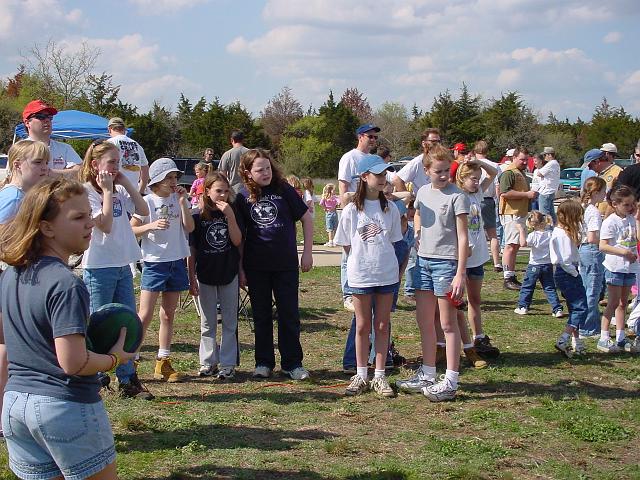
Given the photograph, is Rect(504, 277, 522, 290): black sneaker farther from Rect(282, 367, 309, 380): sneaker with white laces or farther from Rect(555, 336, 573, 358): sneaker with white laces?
Rect(282, 367, 309, 380): sneaker with white laces

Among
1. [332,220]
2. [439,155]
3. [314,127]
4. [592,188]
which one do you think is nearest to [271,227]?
[439,155]

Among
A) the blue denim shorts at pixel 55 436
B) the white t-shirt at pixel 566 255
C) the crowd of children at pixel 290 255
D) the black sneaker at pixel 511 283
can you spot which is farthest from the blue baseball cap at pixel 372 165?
the black sneaker at pixel 511 283

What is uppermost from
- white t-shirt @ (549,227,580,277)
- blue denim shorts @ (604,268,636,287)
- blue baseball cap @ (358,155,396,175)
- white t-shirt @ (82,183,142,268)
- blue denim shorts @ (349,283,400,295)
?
blue baseball cap @ (358,155,396,175)

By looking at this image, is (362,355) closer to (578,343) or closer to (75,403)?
(578,343)

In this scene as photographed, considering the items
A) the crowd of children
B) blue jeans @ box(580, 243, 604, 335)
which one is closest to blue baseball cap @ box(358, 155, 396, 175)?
the crowd of children

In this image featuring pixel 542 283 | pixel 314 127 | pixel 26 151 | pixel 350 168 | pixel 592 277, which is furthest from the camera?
pixel 314 127

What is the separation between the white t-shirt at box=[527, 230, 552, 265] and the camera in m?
9.15

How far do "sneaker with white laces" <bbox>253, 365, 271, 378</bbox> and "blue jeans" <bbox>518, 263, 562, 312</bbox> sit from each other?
3968 mm

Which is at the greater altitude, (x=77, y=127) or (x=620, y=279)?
(x=77, y=127)

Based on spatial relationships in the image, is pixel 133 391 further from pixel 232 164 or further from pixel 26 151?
pixel 232 164

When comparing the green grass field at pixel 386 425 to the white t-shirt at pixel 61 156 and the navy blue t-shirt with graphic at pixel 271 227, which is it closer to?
the navy blue t-shirt with graphic at pixel 271 227

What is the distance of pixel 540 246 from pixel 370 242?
3.60 m

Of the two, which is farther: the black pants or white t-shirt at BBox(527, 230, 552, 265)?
white t-shirt at BBox(527, 230, 552, 265)

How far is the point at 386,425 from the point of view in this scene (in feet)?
18.2
